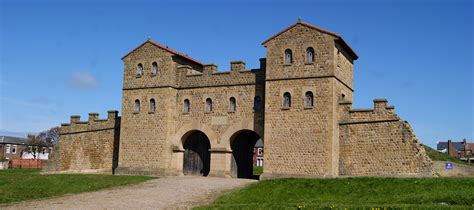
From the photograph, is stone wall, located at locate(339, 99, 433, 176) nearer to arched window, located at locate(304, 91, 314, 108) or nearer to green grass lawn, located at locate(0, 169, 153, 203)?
Result: arched window, located at locate(304, 91, 314, 108)

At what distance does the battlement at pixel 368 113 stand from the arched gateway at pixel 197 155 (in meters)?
9.35

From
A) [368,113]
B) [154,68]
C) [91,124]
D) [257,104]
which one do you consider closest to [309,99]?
[368,113]

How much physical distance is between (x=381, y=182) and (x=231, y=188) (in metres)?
6.70

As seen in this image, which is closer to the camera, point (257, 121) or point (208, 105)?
point (257, 121)

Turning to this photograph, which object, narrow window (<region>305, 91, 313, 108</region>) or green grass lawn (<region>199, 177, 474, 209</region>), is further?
narrow window (<region>305, 91, 313, 108</region>)

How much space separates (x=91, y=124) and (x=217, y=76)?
1088 centimetres

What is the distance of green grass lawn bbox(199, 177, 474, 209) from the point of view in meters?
16.7

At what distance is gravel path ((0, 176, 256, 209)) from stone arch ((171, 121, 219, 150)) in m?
4.84

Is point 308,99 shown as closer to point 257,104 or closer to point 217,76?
point 257,104

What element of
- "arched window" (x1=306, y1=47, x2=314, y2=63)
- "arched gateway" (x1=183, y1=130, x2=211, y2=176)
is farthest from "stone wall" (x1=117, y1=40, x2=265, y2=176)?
"arched window" (x1=306, y1=47, x2=314, y2=63)

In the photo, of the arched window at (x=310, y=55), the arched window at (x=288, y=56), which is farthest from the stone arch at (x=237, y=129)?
the arched window at (x=310, y=55)

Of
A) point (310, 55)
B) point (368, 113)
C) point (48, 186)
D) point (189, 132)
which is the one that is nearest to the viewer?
point (48, 186)

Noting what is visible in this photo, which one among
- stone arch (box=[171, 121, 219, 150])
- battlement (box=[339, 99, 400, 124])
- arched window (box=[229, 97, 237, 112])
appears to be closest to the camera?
battlement (box=[339, 99, 400, 124])

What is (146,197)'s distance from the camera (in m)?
20.4
